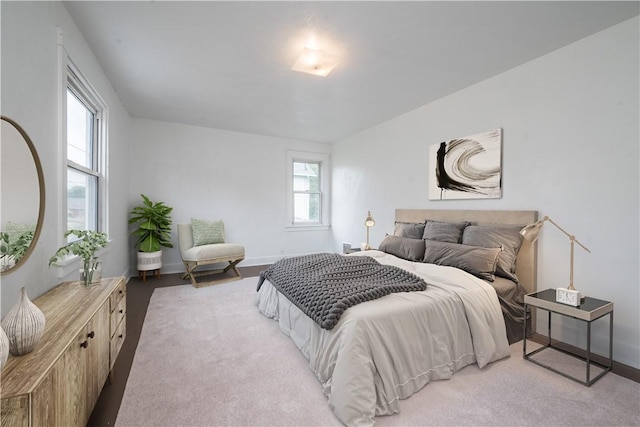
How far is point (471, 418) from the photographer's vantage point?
1.57 metres

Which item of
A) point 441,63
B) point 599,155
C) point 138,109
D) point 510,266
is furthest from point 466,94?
point 138,109

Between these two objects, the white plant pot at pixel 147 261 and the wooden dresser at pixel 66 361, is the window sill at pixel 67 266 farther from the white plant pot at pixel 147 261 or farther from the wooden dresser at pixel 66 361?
the white plant pot at pixel 147 261

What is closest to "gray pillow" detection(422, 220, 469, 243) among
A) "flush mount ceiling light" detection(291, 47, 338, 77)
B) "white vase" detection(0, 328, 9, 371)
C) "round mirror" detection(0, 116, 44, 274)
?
"flush mount ceiling light" detection(291, 47, 338, 77)

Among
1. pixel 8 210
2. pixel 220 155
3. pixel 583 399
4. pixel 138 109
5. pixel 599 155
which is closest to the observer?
pixel 8 210

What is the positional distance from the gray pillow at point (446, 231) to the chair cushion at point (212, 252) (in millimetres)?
2802

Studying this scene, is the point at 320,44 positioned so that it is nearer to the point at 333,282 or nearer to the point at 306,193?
the point at 333,282

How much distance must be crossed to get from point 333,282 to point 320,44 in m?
2.03

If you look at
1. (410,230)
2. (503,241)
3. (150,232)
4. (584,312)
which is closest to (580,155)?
(503,241)

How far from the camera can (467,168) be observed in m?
3.21

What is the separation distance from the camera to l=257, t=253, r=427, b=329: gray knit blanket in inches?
73.5

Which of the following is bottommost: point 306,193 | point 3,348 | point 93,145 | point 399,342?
point 399,342

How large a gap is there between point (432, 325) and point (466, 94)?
106 inches

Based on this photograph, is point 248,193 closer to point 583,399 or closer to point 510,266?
point 510,266

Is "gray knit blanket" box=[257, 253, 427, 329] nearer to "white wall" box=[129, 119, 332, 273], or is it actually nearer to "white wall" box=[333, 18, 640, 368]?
"white wall" box=[333, 18, 640, 368]
